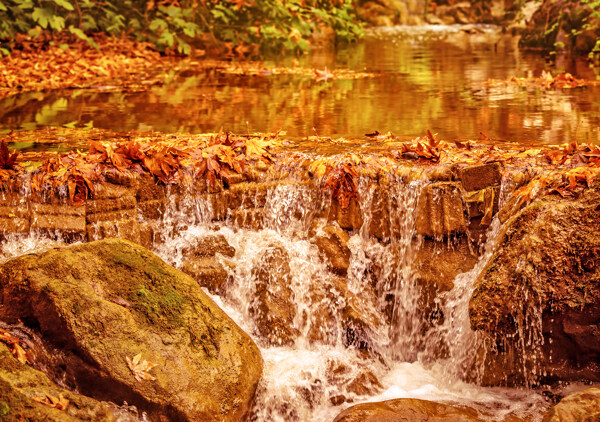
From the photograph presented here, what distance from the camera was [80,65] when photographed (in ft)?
37.8

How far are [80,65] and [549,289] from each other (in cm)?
974

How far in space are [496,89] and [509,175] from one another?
4.68m

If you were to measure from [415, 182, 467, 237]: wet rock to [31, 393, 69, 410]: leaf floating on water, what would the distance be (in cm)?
275

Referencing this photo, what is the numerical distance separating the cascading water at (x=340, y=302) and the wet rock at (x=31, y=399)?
4.01ft

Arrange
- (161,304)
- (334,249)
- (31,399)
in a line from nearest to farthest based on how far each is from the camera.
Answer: (31,399)
(161,304)
(334,249)

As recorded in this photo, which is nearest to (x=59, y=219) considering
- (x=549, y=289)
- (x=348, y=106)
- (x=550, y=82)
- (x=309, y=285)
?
(x=309, y=285)

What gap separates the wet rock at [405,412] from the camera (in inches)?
154

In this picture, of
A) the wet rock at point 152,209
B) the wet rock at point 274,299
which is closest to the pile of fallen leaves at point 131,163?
the wet rock at point 152,209

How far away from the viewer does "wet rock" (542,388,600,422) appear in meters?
3.45

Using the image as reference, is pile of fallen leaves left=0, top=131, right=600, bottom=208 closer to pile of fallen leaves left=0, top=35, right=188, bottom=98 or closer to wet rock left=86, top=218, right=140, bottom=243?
wet rock left=86, top=218, right=140, bottom=243

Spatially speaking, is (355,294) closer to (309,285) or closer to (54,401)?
(309,285)

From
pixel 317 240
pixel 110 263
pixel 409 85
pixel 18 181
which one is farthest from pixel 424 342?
pixel 409 85

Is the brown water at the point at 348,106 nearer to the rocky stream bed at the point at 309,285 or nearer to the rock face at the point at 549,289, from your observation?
the rocky stream bed at the point at 309,285

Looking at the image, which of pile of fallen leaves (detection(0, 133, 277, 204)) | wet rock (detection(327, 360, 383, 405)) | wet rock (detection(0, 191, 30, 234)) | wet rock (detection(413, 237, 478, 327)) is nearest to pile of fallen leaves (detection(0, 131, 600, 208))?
pile of fallen leaves (detection(0, 133, 277, 204))
